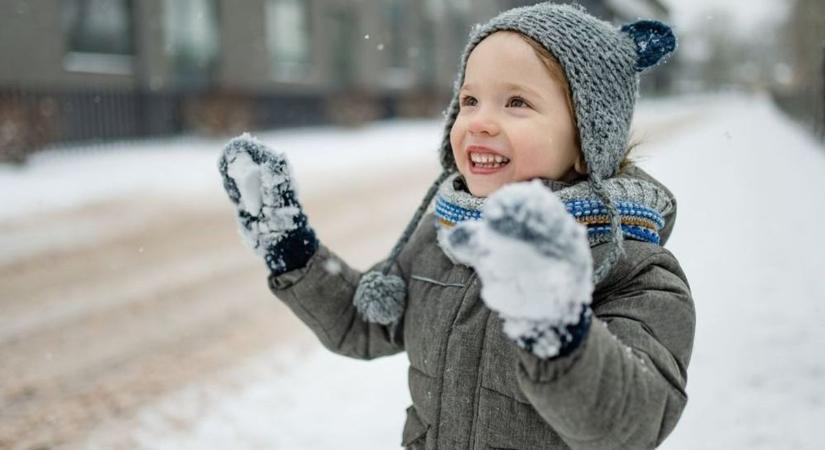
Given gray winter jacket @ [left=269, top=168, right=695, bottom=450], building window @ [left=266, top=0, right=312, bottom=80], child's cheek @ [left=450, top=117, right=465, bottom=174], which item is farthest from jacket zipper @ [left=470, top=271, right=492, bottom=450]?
building window @ [left=266, top=0, right=312, bottom=80]

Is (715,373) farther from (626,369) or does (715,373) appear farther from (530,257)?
(530,257)

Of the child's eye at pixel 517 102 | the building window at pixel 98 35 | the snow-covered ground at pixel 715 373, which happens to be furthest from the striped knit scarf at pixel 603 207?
the building window at pixel 98 35

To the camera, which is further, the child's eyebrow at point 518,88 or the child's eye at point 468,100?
the child's eye at point 468,100

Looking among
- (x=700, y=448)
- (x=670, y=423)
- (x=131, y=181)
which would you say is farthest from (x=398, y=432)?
(x=131, y=181)

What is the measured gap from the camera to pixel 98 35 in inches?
547

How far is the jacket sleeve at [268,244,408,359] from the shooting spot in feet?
5.08

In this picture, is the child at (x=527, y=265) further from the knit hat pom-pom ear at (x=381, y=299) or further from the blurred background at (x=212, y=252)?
the blurred background at (x=212, y=252)

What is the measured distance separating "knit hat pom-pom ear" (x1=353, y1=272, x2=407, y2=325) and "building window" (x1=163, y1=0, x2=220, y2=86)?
1530 centimetres

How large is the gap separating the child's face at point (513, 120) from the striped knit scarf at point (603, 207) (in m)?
0.05

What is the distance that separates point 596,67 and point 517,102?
169 mm

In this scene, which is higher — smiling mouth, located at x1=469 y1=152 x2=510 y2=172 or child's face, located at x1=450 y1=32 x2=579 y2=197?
child's face, located at x1=450 y1=32 x2=579 y2=197

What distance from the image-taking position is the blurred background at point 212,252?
2.92 meters

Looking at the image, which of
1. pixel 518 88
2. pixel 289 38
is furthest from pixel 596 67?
pixel 289 38

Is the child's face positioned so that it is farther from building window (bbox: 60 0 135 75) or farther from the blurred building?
building window (bbox: 60 0 135 75)
